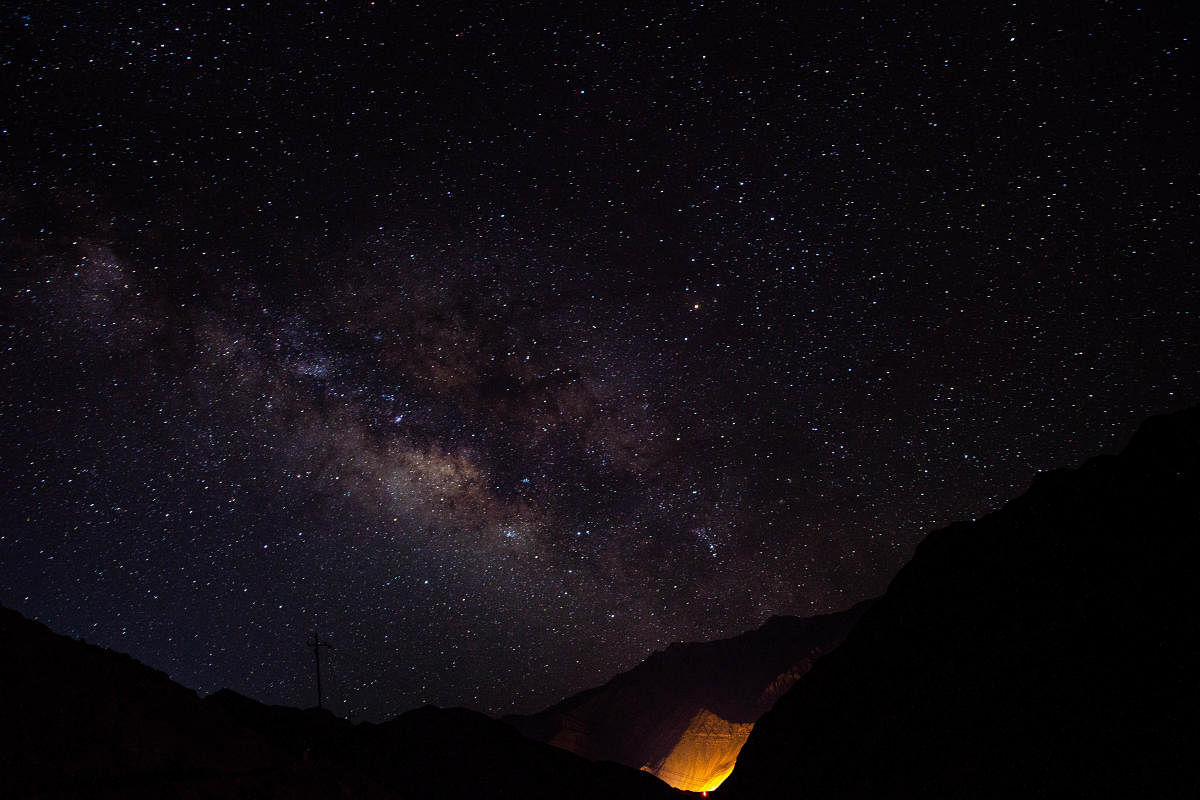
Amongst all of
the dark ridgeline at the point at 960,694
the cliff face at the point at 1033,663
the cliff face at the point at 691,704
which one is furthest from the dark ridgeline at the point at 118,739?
the cliff face at the point at 691,704

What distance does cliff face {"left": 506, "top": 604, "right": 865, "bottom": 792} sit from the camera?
232 ft

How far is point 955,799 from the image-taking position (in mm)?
14430

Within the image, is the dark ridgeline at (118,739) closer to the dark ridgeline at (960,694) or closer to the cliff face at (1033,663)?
the dark ridgeline at (960,694)

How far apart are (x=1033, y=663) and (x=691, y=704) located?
7435 centimetres

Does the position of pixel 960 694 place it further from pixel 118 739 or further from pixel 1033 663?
pixel 118 739

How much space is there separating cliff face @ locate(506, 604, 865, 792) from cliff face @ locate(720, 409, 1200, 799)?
160 ft

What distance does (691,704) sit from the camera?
83.7m

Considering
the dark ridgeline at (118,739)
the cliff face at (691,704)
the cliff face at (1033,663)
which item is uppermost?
the dark ridgeline at (118,739)

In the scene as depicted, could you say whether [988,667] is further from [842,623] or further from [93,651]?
Result: [842,623]

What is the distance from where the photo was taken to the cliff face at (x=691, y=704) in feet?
232

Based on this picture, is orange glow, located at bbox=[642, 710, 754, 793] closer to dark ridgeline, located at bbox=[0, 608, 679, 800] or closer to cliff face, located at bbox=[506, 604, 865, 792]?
cliff face, located at bbox=[506, 604, 865, 792]

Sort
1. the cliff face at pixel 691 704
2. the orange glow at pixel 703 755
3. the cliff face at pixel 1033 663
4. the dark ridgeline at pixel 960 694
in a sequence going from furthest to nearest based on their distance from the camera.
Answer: the cliff face at pixel 691 704 → the orange glow at pixel 703 755 → the cliff face at pixel 1033 663 → the dark ridgeline at pixel 960 694

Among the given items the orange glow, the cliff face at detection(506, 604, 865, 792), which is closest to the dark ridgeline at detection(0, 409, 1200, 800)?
the orange glow

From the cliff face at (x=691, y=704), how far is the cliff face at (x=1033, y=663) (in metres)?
48.9
